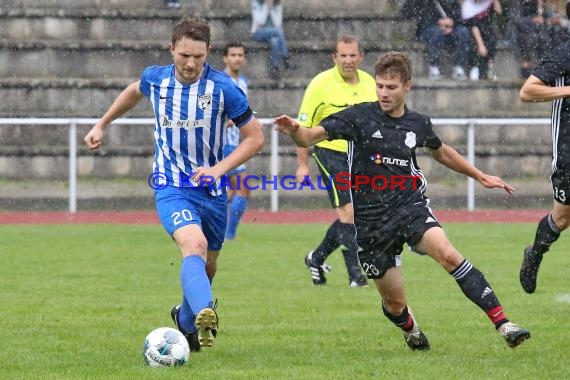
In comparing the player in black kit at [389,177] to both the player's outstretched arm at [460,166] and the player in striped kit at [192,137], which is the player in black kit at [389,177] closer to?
the player's outstretched arm at [460,166]

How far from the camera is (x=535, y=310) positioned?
9859mm

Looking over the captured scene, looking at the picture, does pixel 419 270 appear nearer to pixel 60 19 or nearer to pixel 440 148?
pixel 440 148

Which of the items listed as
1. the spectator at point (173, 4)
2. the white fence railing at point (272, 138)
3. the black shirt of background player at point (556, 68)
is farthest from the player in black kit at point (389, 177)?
the spectator at point (173, 4)

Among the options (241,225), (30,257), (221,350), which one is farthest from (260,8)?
(221,350)

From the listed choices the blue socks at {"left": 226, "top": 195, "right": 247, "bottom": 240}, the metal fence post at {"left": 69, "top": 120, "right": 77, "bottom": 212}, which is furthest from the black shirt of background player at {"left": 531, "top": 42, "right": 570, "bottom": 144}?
the metal fence post at {"left": 69, "top": 120, "right": 77, "bottom": 212}

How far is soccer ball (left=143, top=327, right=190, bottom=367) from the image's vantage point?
7.29 meters

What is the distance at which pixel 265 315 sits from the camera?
972cm

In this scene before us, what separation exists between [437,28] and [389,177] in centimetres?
1566

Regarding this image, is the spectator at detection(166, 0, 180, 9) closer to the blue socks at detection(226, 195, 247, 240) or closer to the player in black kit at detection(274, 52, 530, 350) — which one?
the blue socks at detection(226, 195, 247, 240)

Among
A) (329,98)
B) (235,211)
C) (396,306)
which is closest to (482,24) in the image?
(235,211)

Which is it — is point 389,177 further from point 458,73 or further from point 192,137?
point 458,73

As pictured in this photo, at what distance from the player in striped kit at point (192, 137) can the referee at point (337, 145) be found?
12.1 feet

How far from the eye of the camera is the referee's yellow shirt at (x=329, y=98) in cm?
1180

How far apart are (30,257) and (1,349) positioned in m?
6.14
